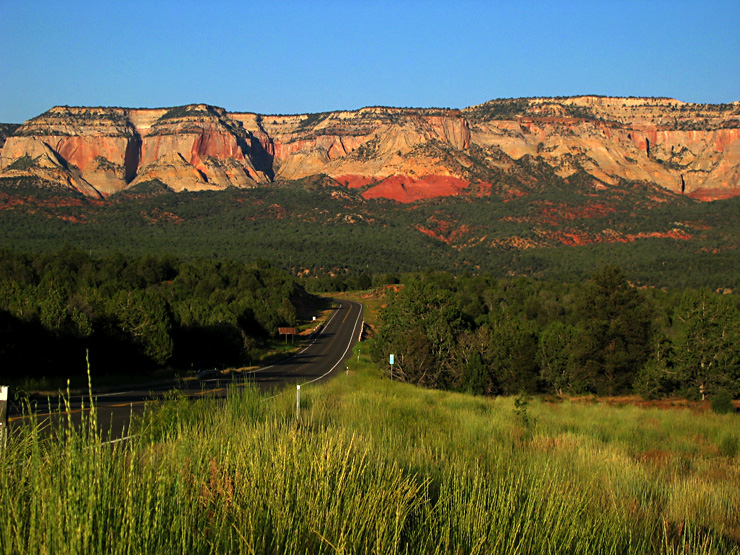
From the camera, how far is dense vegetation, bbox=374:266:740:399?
3541 centimetres

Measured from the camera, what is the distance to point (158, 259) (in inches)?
2958

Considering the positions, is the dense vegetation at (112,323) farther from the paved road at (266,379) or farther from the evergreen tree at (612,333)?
the evergreen tree at (612,333)

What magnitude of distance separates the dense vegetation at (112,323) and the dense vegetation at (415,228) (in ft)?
160

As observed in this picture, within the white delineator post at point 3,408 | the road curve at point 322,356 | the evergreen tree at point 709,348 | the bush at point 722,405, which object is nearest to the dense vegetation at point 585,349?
the evergreen tree at point 709,348

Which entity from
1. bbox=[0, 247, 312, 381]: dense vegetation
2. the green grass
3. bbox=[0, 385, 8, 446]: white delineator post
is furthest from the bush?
bbox=[0, 247, 312, 381]: dense vegetation

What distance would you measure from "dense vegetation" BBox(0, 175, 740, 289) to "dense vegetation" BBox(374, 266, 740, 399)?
204 ft

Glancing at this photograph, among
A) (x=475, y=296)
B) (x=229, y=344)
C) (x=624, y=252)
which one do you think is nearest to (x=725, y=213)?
(x=624, y=252)

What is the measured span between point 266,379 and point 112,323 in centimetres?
864

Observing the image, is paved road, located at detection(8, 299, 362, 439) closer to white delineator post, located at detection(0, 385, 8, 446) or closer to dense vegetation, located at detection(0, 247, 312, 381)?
white delineator post, located at detection(0, 385, 8, 446)

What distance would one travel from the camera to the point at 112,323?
31.2 m

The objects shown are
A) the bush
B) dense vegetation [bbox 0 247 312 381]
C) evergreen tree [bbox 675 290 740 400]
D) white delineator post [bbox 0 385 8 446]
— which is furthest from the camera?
evergreen tree [bbox 675 290 740 400]

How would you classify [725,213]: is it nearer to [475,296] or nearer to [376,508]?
[475,296]

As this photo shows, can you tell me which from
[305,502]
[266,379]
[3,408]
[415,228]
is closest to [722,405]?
[266,379]

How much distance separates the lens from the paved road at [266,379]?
12.3 meters
